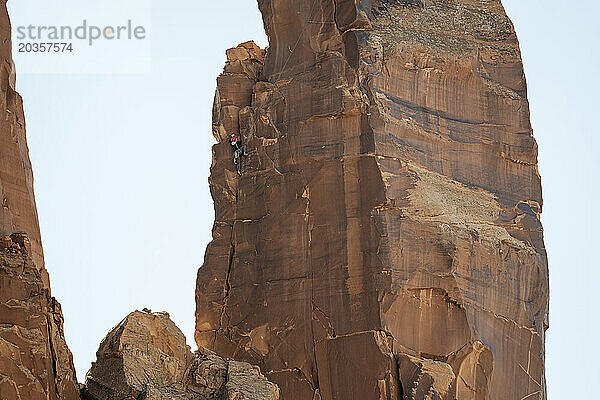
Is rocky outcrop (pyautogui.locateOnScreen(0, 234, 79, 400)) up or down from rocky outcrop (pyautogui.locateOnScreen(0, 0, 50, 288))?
down

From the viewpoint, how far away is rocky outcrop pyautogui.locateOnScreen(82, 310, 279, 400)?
2614 centimetres

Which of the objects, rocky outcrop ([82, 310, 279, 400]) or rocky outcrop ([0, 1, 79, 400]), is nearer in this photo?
rocky outcrop ([0, 1, 79, 400])

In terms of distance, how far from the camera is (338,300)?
31.0 meters

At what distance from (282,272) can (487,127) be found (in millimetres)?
5745

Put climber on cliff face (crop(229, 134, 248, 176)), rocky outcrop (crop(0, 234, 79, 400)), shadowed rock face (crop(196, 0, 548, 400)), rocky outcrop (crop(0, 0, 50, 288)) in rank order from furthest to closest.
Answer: climber on cliff face (crop(229, 134, 248, 176)) → shadowed rock face (crop(196, 0, 548, 400)) → rocky outcrop (crop(0, 0, 50, 288)) → rocky outcrop (crop(0, 234, 79, 400))

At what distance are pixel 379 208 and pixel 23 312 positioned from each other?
8.49 meters

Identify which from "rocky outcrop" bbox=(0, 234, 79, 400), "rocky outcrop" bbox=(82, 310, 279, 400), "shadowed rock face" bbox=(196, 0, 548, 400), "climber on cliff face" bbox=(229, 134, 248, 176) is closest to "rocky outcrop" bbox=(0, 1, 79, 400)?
"rocky outcrop" bbox=(0, 234, 79, 400)

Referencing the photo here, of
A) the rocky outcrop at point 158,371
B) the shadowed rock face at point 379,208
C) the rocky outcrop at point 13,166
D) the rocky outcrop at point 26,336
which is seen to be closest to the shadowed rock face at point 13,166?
the rocky outcrop at point 13,166

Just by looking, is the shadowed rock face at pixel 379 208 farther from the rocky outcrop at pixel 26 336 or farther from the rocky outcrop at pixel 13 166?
the rocky outcrop at pixel 26 336

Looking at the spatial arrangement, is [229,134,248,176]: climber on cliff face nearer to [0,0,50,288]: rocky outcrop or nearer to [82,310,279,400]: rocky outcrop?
[0,0,50,288]: rocky outcrop

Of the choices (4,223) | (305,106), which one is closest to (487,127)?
(305,106)

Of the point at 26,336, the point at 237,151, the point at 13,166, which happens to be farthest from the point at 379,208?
the point at 26,336

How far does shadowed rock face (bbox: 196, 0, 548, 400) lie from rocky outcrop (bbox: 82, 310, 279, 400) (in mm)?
3576

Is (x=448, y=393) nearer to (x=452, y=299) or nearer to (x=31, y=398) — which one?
(x=452, y=299)
